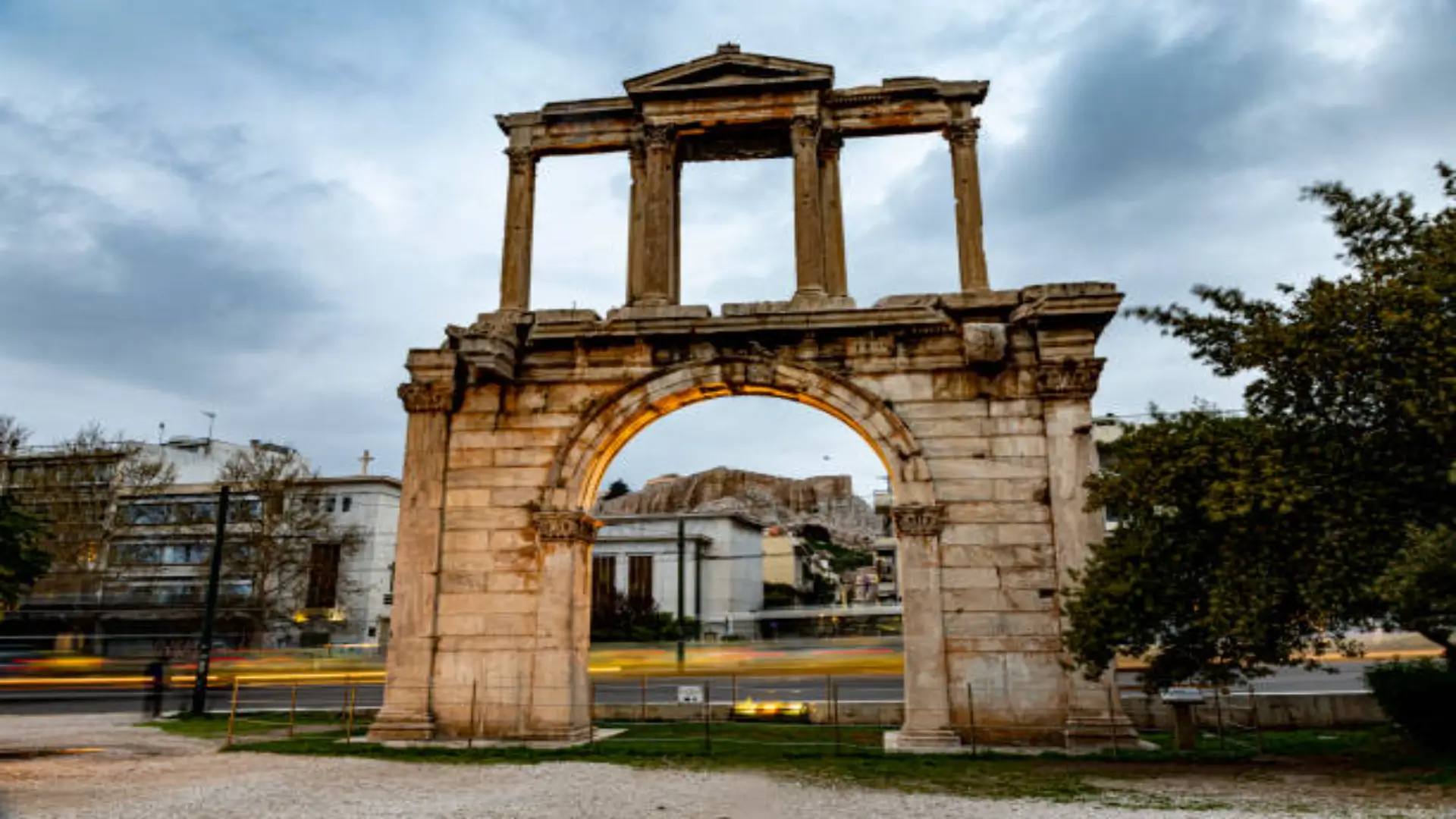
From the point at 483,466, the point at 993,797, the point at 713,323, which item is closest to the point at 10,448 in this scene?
the point at 483,466

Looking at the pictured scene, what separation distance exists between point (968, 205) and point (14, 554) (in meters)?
16.6

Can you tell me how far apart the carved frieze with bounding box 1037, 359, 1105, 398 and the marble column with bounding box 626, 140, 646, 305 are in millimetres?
7258

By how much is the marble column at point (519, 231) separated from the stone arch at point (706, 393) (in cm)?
284

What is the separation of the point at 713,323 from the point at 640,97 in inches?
192

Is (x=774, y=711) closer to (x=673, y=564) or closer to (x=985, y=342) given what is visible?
(x=985, y=342)

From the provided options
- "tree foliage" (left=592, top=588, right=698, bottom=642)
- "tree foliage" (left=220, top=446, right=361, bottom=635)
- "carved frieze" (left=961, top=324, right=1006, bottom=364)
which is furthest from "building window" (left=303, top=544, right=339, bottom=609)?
"carved frieze" (left=961, top=324, right=1006, bottom=364)

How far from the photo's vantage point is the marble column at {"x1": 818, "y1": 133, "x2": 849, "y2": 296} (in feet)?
53.0

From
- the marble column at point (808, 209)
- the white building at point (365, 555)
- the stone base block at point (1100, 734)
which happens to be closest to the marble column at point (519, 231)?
the marble column at point (808, 209)

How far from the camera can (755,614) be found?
4822 centimetres

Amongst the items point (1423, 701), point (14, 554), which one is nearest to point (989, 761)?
point (1423, 701)

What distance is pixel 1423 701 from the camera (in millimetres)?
11039

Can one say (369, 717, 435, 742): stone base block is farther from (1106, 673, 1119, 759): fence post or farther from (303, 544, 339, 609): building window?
(303, 544, 339, 609): building window

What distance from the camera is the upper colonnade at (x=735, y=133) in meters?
16.0

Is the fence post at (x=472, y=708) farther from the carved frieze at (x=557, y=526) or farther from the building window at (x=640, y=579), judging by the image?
the building window at (x=640, y=579)
